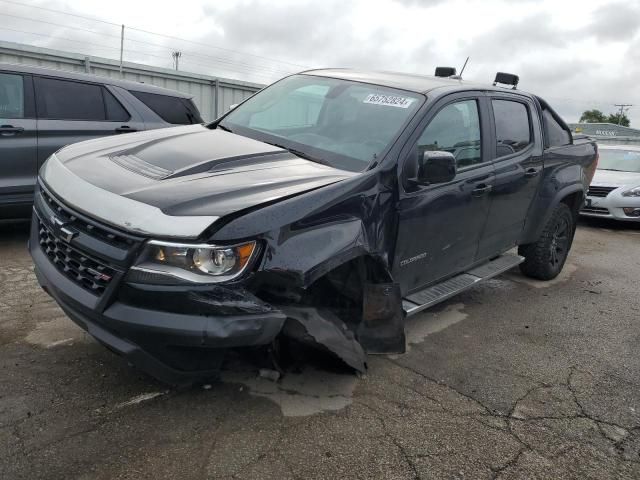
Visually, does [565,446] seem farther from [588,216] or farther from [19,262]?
[588,216]

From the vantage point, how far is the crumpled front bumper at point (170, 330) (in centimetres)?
226

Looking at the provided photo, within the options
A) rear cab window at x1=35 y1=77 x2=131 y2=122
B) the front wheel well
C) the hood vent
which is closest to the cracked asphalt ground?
the hood vent

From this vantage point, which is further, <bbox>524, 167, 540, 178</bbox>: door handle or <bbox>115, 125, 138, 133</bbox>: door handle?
<bbox>115, 125, 138, 133</bbox>: door handle

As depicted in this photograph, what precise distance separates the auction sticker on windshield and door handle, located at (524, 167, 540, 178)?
4.91 feet

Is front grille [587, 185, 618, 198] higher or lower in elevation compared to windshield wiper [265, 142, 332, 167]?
lower

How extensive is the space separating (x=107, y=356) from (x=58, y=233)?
910 millimetres

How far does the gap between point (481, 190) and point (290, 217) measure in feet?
6.30

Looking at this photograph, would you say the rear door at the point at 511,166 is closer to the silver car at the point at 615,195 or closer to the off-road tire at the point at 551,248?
the off-road tire at the point at 551,248

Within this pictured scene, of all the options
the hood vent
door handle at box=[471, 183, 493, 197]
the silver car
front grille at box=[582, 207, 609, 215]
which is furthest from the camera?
front grille at box=[582, 207, 609, 215]

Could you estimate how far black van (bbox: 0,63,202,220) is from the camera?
502cm

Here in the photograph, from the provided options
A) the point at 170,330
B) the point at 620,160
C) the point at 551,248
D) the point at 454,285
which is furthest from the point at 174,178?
the point at 620,160

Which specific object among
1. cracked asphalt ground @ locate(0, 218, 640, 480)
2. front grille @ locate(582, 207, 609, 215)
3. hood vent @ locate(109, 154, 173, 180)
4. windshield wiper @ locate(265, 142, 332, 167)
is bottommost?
cracked asphalt ground @ locate(0, 218, 640, 480)

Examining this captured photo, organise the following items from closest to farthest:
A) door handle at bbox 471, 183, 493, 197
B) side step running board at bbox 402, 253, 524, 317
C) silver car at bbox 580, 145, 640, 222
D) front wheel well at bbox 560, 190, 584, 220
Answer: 1. side step running board at bbox 402, 253, 524, 317
2. door handle at bbox 471, 183, 493, 197
3. front wheel well at bbox 560, 190, 584, 220
4. silver car at bbox 580, 145, 640, 222

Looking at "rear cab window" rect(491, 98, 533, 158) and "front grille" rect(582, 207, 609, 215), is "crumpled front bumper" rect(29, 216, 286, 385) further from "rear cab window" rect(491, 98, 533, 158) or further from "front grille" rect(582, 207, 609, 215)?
"front grille" rect(582, 207, 609, 215)
